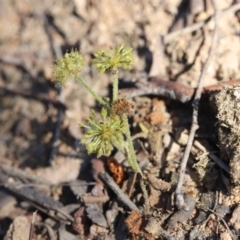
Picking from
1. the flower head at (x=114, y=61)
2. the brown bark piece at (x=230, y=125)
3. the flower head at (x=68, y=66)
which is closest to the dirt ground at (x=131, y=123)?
the brown bark piece at (x=230, y=125)

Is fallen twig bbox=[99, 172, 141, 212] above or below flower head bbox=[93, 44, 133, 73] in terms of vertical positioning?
below

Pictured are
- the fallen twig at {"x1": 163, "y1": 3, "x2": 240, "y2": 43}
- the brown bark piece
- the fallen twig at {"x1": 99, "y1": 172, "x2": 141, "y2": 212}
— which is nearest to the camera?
the brown bark piece

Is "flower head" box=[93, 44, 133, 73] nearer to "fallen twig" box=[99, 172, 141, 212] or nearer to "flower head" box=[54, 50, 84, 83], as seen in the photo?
"flower head" box=[54, 50, 84, 83]

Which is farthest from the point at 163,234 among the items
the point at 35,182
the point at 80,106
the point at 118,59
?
the point at 80,106

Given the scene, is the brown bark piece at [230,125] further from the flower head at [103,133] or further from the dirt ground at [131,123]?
the flower head at [103,133]

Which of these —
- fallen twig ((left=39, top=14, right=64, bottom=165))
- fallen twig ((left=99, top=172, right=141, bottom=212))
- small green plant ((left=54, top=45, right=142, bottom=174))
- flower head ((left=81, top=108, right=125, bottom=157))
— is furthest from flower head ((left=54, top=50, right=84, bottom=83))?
fallen twig ((left=39, top=14, right=64, bottom=165))

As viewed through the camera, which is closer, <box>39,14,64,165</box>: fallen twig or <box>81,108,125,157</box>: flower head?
<box>81,108,125,157</box>: flower head
